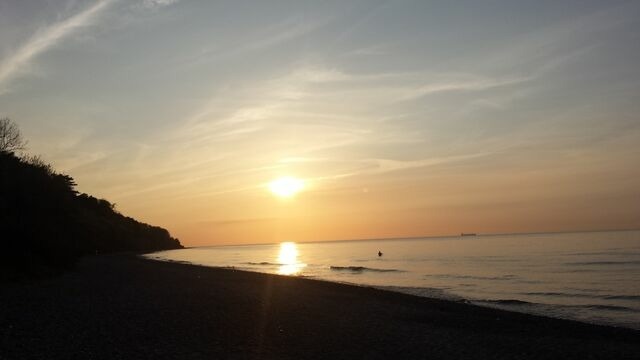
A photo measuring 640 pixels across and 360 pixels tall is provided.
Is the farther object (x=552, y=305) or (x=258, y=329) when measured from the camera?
(x=552, y=305)

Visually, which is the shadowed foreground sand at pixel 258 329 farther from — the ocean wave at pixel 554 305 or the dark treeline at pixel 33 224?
the ocean wave at pixel 554 305

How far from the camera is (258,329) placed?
1800 centimetres

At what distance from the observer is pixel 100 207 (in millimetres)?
116938

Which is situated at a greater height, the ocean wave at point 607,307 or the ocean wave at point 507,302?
the ocean wave at point 507,302

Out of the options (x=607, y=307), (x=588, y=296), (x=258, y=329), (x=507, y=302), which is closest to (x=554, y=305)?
(x=507, y=302)

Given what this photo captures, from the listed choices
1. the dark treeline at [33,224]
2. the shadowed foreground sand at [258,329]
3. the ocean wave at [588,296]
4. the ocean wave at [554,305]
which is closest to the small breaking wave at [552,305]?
the ocean wave at [554,305]

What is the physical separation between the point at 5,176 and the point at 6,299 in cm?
1690

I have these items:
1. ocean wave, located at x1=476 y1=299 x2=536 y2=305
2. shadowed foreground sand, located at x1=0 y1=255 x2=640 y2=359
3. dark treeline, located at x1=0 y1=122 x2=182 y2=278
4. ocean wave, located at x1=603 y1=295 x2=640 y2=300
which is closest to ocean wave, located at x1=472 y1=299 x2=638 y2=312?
ocean wave, located at x1=476 y1=299 x2=536 y2=305

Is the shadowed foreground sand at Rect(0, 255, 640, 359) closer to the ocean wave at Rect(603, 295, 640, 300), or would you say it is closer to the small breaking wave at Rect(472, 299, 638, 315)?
the small breaking wave at Rect(472, 299, 638, 315)

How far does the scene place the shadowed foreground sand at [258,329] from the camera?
1402 cm

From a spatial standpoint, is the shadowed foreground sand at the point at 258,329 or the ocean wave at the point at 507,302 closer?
the shadowed foreground sand at the point at 258,329

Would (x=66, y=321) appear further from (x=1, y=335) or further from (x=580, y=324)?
(x=580, y=324)

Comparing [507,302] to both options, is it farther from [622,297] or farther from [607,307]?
[622,297]

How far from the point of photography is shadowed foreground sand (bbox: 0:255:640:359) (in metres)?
14.0
